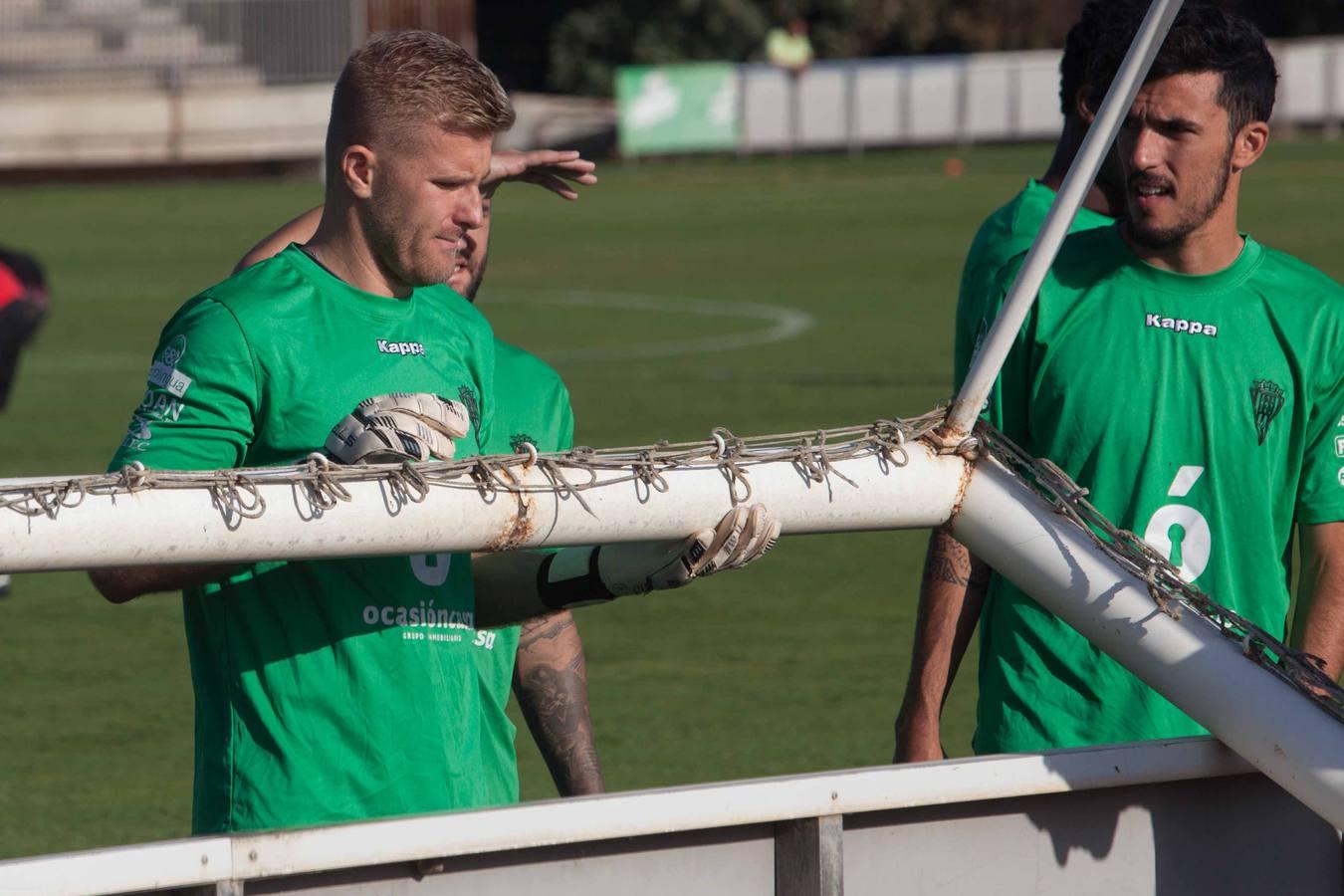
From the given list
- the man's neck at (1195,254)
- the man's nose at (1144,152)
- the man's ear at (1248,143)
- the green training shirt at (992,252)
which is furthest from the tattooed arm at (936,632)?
the man's ear at (1248,143)

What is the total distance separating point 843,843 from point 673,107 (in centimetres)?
3892

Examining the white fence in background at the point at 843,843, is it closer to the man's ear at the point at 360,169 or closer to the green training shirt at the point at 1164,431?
the green training shirt at the point at 1164,431

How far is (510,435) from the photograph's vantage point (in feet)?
13.8

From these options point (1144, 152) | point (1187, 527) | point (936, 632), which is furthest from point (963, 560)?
point (1144, 152)

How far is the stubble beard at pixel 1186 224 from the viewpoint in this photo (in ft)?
12.7

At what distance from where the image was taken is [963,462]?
2.87 meters

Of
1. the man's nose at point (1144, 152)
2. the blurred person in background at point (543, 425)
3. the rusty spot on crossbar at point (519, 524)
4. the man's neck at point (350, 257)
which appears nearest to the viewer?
the rusty spot on crossbar at point (519, 524)

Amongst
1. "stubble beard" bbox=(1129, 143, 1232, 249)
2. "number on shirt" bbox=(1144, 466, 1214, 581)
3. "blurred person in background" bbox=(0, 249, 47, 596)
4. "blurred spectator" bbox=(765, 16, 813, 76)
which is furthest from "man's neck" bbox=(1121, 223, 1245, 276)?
"blurred spectator" bbox=(765, 16, 813, 76)

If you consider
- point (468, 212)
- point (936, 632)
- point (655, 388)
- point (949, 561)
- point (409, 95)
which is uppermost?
point (409, 95)

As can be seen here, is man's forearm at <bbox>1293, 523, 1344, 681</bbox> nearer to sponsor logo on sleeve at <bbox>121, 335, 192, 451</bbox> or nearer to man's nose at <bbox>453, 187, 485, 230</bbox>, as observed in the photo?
man's nose at <bbox>453, 187, 485, 230</bbox>

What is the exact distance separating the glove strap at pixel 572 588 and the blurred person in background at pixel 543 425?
2.80 feet

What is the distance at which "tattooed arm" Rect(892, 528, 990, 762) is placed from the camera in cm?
398

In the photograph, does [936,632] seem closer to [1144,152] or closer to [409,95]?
[1144,152]

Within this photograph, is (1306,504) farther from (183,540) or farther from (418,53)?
(183,540)
